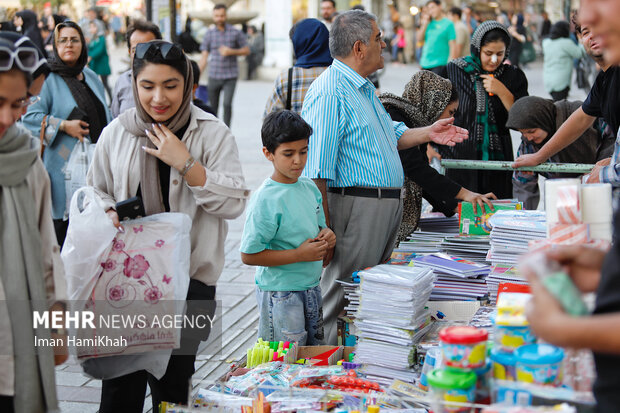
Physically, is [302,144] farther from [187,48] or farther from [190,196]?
[187,48]

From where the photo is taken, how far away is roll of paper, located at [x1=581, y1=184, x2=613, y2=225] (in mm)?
2391

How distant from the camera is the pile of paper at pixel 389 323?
343 cm

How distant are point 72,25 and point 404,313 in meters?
3.53

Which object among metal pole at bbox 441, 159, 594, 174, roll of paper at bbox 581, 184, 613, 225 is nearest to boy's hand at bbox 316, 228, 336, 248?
metal pole at bbox 441, 159, 594, 174

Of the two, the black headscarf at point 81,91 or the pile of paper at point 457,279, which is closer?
the pile of paper at point 457,279

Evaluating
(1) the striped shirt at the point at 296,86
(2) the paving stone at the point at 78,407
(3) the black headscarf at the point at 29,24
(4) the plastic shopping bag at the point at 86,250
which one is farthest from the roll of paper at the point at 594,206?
(3) the black headscarf at the point at 29,24

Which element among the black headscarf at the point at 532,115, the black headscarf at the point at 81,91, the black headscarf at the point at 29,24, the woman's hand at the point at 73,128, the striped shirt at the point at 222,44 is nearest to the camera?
the black headscarf at the point at 532,115

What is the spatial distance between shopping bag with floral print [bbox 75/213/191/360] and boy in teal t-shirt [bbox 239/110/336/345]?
0.66 metres

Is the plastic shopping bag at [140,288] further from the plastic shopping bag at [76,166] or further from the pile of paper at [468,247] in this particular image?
the plastic shopping bag at [76,166]

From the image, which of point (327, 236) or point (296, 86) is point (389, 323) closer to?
point (327, 236)

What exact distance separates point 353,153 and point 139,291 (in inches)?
59.9

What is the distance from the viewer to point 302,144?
12.1 feet

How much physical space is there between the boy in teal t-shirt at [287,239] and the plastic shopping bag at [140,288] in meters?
0.66

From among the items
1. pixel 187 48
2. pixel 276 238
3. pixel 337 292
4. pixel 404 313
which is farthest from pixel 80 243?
pixel 187 48
